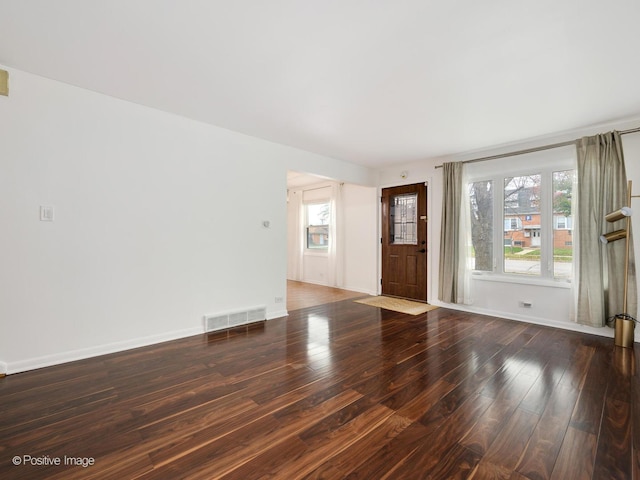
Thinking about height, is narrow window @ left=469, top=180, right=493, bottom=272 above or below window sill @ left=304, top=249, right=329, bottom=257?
above

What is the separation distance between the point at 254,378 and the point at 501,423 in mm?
1806

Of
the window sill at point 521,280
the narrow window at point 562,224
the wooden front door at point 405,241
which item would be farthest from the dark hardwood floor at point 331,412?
the wooden front door at point 405,241

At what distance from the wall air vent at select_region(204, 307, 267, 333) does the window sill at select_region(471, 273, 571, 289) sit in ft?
11.3

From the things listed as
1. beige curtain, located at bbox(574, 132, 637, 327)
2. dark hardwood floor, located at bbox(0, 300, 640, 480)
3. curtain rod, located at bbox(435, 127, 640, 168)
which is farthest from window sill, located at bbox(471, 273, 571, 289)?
curtain rod, located at bbox(435, 127, 640, 168)

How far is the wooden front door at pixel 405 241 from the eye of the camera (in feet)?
17.4

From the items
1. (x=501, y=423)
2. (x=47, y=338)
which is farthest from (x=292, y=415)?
(x=47, y=338)

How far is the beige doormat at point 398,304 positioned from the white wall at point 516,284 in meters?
0.33

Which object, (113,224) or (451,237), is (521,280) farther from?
(113,224)

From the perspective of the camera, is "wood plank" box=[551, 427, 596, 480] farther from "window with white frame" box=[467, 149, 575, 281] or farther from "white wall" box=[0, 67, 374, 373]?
"white wall" box=[0, 67, 374, 373]

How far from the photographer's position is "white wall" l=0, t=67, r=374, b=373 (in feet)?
8.19

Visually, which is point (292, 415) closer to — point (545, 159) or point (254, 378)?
point (254, 378)

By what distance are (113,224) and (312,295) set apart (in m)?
3.86

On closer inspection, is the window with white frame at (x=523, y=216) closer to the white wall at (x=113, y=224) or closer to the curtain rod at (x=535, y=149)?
the curtain rod at (x=535, y=149)

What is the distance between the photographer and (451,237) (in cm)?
475
